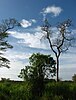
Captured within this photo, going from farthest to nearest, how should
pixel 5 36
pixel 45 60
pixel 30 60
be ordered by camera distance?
pixel 45 60
pixel 30 60
pixel 5 36

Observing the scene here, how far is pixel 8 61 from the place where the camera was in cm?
4966

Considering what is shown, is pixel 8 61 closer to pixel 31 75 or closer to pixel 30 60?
pixel 30 60

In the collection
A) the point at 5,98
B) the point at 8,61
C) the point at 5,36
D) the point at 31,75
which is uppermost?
the point at 5,36

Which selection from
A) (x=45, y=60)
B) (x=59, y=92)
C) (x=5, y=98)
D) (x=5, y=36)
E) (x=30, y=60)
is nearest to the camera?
(x=5, y=98)

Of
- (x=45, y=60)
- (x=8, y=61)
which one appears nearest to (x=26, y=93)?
(x=8, y=61)

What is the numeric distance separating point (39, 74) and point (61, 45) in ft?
88.9

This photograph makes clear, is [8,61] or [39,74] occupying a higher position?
[8,61]

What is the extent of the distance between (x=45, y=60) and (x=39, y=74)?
43577 mm

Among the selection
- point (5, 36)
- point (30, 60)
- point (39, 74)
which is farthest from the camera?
point (30, 60)

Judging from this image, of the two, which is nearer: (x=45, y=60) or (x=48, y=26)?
(x=48, y=26)

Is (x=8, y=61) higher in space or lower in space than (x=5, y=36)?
lower

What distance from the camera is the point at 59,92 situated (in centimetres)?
2311

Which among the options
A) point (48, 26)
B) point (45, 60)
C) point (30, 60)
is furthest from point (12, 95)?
point (45, 60)

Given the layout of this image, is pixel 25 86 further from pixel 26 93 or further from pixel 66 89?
pixel 66 89
